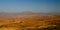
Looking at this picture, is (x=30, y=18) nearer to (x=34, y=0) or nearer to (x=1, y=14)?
(x=34, y=0)

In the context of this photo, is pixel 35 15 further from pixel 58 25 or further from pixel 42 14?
pixel 58 25

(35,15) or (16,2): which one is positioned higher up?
(16,2)

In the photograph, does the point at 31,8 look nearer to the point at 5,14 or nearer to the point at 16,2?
the point at 16,2

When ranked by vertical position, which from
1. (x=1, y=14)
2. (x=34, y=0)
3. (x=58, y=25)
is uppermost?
(x=34, y=0)

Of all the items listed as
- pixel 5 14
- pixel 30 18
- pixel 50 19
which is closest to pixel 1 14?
pixel 5 14

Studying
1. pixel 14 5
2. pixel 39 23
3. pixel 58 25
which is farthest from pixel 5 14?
pixel 58 25

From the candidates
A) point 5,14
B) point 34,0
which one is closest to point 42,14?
point 34,0

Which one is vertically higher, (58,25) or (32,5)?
(32,5)

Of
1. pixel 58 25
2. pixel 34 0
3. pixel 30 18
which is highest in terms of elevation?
pixel 34 0
